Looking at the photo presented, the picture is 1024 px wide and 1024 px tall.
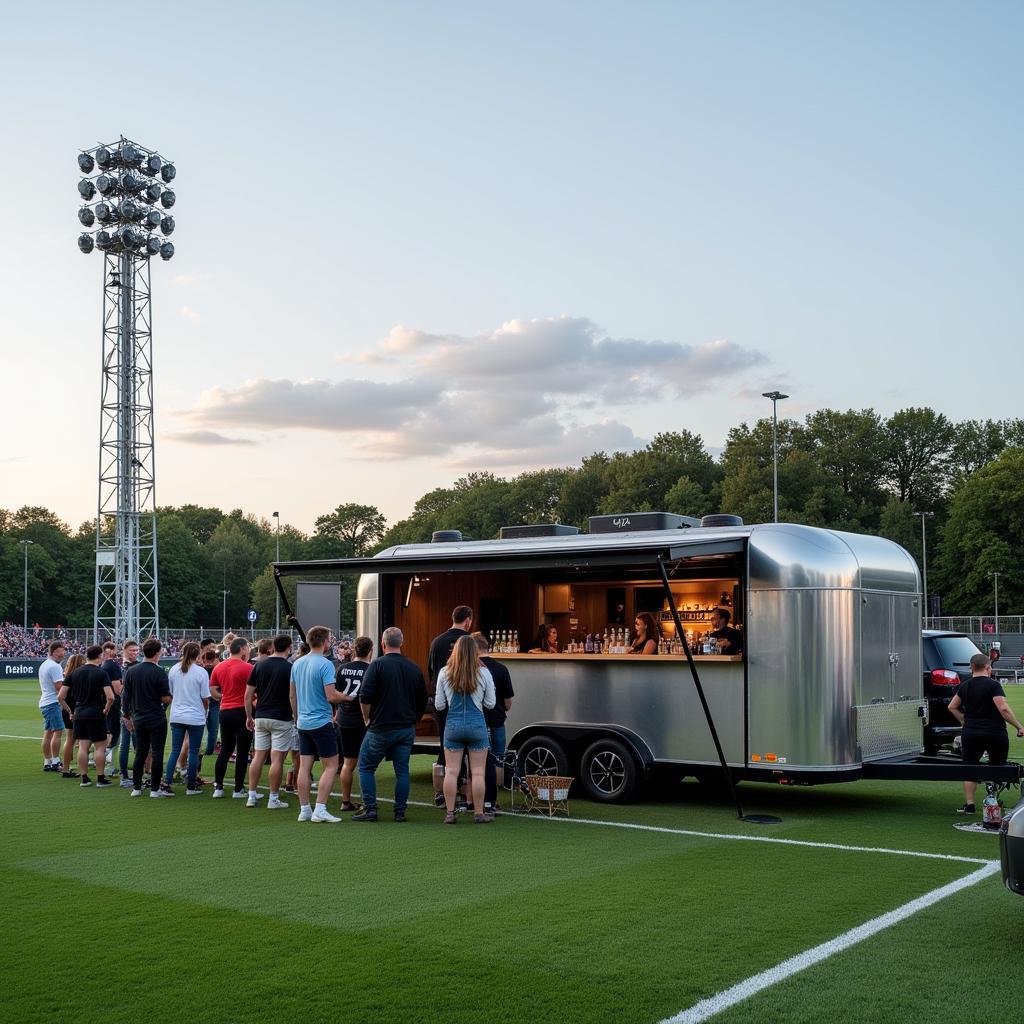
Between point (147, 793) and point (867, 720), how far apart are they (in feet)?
26.1

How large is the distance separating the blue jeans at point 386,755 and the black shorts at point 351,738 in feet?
2.27

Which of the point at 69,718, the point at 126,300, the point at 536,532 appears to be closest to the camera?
the point at 536,532

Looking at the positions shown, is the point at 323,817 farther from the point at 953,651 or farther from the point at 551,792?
the point at 953,651

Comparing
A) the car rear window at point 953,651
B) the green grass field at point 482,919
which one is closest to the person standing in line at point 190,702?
the green grass field at point 482,919

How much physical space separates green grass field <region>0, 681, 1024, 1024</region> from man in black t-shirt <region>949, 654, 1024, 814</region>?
85 cm

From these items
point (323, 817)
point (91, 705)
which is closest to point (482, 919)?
point (323, 817)

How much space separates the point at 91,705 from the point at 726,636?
7417 mm

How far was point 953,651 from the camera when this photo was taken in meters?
15.9

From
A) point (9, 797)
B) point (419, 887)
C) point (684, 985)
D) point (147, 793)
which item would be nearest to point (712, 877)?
point (419, 887)

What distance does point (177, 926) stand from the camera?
23.8 ft

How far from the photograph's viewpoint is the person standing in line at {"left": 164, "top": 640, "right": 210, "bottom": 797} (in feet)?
43.8

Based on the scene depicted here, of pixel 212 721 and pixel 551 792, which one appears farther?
pixel 212 721

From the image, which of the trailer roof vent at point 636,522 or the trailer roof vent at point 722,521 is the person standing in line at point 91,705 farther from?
the trailer roof vent at point 722,521

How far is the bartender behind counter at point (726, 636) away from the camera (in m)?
12.0
